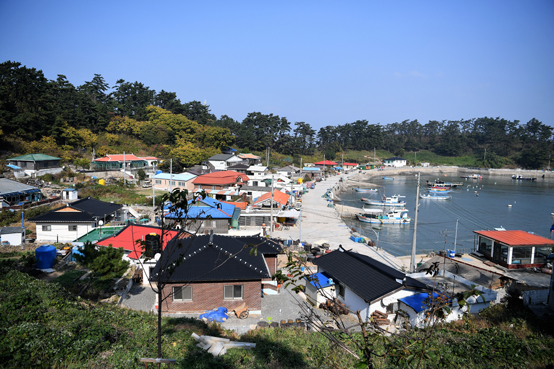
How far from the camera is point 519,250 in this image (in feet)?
57.3

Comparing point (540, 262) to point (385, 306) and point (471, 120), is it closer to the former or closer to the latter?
point (385, 306)

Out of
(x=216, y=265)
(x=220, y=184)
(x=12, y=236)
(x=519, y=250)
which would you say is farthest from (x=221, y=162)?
(x=216, y=265)

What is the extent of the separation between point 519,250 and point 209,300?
54.5ft

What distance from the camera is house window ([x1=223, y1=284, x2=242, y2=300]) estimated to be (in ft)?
36.1

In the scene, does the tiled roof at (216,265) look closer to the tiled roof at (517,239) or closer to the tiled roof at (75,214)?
the tiled roof at (75,214)

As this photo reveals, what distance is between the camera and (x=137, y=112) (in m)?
62.0

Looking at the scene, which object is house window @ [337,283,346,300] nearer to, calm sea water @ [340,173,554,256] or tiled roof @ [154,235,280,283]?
tiled roof @ [154,235,280,283]

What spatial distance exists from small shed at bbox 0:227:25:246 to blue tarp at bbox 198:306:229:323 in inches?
563

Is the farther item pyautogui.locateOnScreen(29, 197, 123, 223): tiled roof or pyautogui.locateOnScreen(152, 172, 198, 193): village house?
pyautogui.locateOnScreen(152, 172, 198, 193): village house

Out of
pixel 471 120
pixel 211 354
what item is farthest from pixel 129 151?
pixel 471 120

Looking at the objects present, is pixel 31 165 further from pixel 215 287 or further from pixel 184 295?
pixel 215 287

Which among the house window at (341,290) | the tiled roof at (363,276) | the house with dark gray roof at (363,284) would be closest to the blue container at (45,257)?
the house with dark gray roof at (363,284)

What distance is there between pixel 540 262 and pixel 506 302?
9.55m

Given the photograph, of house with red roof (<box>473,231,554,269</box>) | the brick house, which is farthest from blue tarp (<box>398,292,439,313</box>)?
house with red roof (<box>473,231,554,269</box>)
